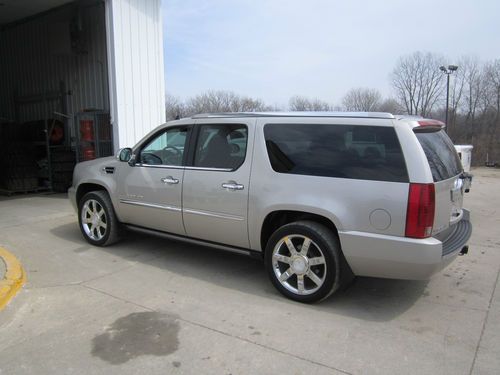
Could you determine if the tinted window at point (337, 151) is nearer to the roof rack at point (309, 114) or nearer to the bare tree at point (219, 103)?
the roof rack at point (309, 114)

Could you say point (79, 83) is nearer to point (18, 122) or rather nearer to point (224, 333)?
point (18, 122)

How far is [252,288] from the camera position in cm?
460

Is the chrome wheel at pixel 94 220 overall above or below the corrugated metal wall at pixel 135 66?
below

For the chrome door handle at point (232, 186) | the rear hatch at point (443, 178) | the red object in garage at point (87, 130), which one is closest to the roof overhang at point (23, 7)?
the red object in garage at point (87, 130)

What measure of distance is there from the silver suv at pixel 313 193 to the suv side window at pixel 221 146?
1 centimetres

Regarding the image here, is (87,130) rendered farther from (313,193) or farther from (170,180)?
(313,193)

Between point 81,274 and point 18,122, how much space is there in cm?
1161

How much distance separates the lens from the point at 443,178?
152 inches

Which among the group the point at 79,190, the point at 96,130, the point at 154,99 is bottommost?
the point at 79,190

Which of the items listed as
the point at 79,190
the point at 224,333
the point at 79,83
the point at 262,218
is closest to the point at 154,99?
the point at 79,83

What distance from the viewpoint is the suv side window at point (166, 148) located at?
5.25 meters

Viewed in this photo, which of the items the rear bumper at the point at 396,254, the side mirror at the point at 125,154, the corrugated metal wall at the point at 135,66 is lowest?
the rear bumper at the point at 396,254

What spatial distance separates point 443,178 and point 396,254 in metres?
0.83

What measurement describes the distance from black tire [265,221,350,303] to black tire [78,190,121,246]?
261 cm
